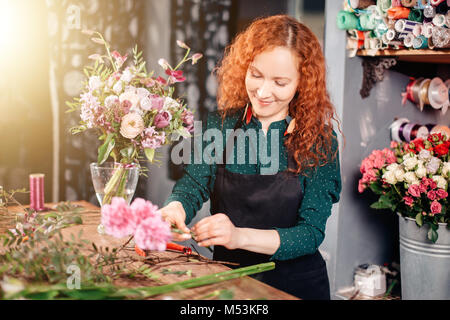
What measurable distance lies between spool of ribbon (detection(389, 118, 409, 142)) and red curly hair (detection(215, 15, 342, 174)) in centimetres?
159

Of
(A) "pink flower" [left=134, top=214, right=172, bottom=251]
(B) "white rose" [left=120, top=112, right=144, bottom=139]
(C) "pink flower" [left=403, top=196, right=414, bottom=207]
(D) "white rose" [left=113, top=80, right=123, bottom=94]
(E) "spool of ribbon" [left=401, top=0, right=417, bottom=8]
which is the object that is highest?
(E) "spool of ribbon" [left=401, top=0, right=417, bottom=8]

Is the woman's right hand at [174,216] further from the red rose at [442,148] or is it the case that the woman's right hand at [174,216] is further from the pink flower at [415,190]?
the red rose at [442,148]

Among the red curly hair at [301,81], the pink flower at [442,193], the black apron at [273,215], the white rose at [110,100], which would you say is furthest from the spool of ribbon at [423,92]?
the white rose at [110,100]

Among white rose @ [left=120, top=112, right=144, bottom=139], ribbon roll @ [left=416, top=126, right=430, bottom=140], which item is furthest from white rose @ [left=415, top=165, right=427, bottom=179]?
white rose @ [left=120, top=112, right=144, bottom=139]

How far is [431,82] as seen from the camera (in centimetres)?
314

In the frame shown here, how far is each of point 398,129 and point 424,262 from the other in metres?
0.98

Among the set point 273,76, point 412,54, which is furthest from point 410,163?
point 273,76

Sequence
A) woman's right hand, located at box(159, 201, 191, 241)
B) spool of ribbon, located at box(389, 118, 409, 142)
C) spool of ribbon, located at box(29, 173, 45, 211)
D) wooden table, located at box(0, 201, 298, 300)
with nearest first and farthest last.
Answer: wooden table, located at box(0, 201, 298, 300) → woman's right hand, located at box(159, 201, 191, 241) → spool of ribbon, located at box(29, 173, 45, 211) → spool of ribbon, located at box(389, 118, 409, 142)

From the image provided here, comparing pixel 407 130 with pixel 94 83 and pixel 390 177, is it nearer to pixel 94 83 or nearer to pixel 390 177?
pixel 390 177

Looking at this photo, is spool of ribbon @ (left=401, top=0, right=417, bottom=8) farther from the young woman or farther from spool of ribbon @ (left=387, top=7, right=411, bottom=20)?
the young woman

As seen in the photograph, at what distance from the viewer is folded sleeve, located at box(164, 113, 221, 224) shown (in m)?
1.79

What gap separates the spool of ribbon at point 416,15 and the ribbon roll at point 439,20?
14 centimetres

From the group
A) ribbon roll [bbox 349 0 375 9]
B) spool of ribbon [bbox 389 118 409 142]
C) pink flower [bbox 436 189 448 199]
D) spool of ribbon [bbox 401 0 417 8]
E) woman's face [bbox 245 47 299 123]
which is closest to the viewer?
woman's face [bbox 245 47 299 123]
